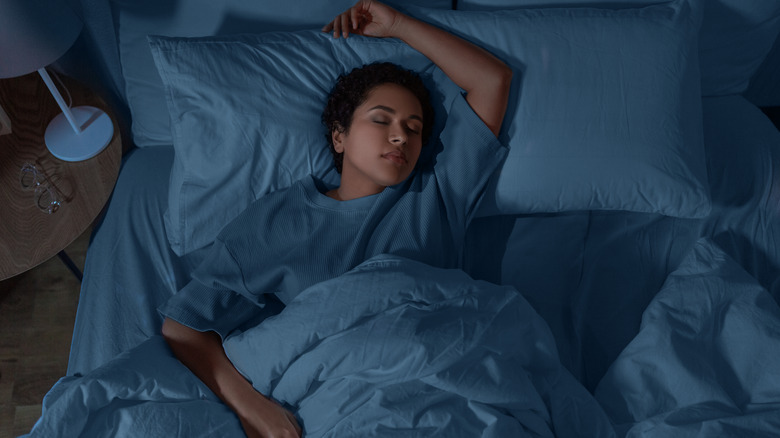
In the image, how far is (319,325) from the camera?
94 cm

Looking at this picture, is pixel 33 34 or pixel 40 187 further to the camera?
pixel 40 187

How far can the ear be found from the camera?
3.94 ft

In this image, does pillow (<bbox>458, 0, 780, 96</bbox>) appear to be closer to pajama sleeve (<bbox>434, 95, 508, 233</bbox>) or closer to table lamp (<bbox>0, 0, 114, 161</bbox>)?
pajama sleeve (<bbox>434, 95, 508, 233</bbox>)

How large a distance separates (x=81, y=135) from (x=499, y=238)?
0.99 metres

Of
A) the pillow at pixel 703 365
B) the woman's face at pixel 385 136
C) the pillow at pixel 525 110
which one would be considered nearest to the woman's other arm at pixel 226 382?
the pillow at pixel 525 110

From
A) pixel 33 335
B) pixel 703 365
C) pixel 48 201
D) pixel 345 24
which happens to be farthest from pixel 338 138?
pixel 33 335

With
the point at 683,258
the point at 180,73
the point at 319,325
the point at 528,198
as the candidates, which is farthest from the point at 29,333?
the point at 683,258

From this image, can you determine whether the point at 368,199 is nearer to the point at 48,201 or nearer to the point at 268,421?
the point at 268,421

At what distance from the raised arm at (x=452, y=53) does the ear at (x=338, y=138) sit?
0.66 ft

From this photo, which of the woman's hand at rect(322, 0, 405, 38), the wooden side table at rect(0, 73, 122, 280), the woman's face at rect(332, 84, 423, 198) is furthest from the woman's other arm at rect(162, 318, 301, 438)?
the woman's hand at rect(322, 0, 405, 38)

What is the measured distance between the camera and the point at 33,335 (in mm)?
1637

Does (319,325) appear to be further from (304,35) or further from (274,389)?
(304,35)

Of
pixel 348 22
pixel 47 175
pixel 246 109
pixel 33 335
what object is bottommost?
pixel 33 335

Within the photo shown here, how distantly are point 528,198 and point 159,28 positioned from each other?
2.94 ft
